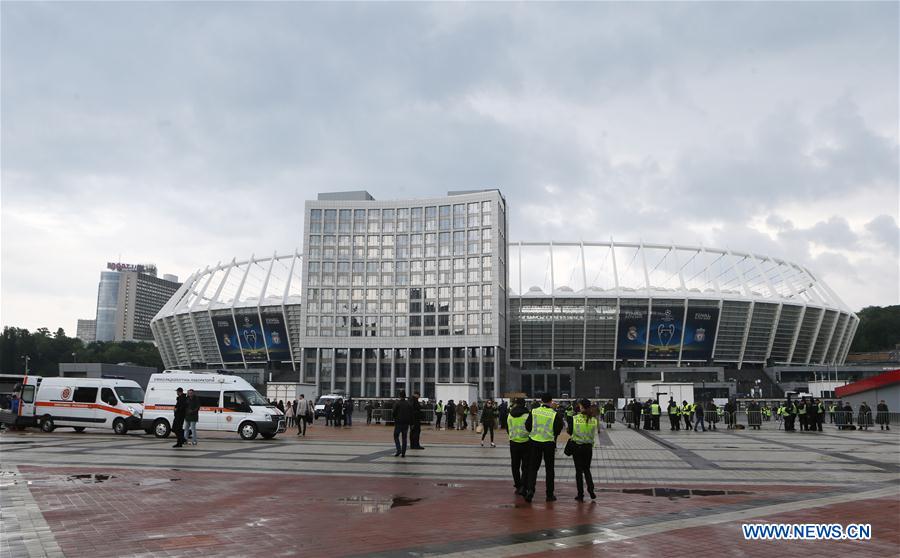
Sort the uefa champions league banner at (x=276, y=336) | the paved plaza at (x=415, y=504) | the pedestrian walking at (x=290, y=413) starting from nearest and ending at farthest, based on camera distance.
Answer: the paved plaza at (x=415, y=504) → the pedestrian walking at (x=290, y=413) → the uefa champions league banner at (x=276, y=336)

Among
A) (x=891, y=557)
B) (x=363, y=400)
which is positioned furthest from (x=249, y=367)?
(x=891, y=557)

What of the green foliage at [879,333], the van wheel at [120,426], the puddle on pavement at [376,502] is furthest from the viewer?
the green foliage at [879,333]

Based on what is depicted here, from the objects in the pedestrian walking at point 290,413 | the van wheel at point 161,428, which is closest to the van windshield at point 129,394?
the van wheel at point 161,428

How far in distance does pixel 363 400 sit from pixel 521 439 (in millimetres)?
62146

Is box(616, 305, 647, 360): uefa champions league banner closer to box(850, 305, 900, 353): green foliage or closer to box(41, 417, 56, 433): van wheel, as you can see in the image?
box(850, 305, 900, 353): green foliage

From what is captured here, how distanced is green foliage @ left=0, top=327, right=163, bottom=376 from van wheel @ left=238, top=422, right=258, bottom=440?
12033 centimetres

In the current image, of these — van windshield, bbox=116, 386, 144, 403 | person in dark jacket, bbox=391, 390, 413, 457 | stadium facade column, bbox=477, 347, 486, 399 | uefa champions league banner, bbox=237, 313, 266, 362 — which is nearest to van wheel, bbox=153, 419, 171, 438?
van windshield, bbox=116, 386, 144, 403

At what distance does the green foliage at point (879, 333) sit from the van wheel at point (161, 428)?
164035 mm

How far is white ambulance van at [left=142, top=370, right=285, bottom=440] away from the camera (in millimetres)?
26156

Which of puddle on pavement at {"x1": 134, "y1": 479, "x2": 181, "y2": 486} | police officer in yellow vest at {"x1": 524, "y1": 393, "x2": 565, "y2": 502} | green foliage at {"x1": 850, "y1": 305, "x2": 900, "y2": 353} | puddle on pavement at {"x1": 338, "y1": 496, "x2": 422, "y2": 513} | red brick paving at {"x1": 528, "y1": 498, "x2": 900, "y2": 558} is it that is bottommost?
puddle on pavement at {"x1": 134, "y1": 479, "x2": 181, "y2": 486}

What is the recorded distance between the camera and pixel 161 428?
87.1 feet

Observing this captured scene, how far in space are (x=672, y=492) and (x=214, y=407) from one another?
19.4m

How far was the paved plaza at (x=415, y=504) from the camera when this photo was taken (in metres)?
7.96

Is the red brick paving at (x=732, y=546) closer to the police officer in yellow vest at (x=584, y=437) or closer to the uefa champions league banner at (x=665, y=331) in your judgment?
the police officer in yellow vest at (x=584, y=437)
